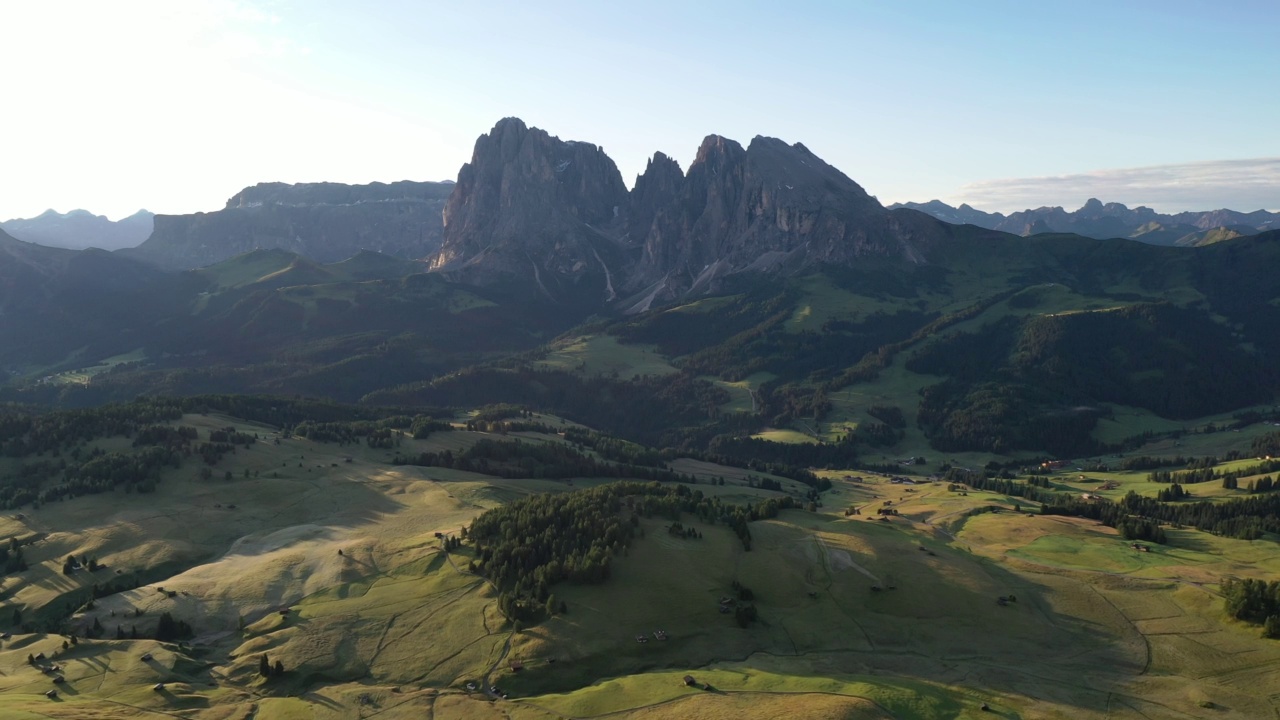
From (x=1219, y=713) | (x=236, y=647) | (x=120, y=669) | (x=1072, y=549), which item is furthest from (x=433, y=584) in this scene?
(x=1072, y=549)

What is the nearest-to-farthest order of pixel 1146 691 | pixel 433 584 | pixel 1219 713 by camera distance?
1. pixel 1219 713
2. pixel 1146 691
3. pixel 433 584

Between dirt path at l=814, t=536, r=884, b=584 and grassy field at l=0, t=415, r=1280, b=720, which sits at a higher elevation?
dirt path at l=814, t=536, r=884, b=584

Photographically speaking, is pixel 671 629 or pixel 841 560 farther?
pixel 841 560

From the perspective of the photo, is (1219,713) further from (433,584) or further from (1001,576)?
(433,584)

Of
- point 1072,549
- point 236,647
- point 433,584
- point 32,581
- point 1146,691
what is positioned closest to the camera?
point 1146,691

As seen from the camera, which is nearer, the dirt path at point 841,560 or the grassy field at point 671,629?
the grassy field at point 671,629

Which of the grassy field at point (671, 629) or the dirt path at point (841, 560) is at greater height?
the dirt path at point (841, 560)

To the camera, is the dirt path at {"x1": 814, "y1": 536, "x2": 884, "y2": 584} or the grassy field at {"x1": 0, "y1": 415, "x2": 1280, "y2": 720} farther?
the dirt path at {"x1": 814, "y1": 536, "x2": 884, "y2": 584}

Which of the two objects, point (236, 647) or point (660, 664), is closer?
point (660, 664)
